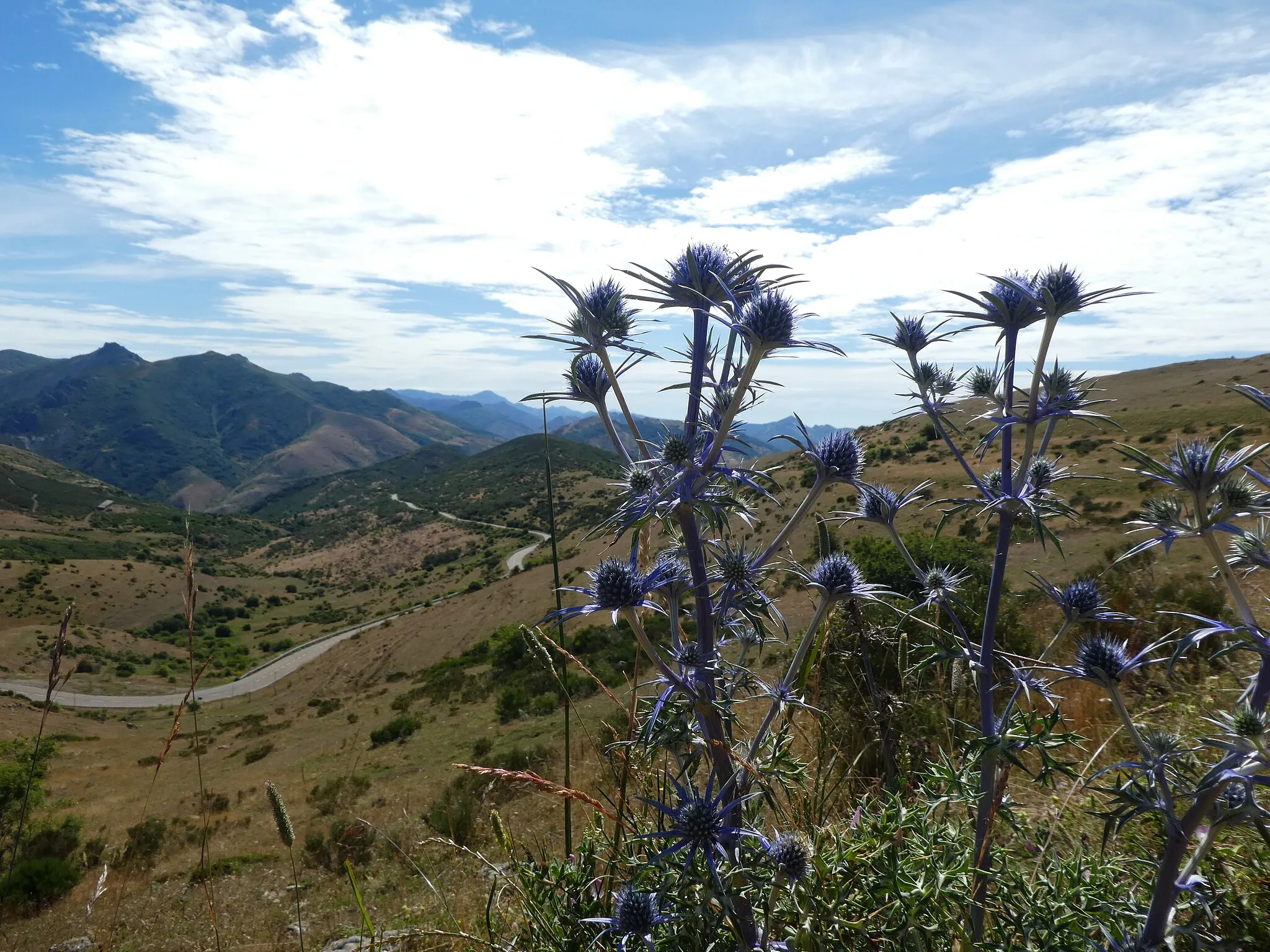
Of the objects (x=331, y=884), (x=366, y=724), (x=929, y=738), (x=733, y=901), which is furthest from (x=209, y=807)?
(x=733, y=901)

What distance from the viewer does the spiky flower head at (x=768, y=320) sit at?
8.10 feet

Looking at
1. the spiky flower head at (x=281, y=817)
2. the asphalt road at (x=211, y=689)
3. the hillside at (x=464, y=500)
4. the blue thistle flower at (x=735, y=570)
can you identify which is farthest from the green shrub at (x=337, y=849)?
the hillside at (x=464, y=500)

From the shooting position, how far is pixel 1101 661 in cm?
262

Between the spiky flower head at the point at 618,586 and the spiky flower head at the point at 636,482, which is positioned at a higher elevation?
the spiky flower head at the point at 636,482

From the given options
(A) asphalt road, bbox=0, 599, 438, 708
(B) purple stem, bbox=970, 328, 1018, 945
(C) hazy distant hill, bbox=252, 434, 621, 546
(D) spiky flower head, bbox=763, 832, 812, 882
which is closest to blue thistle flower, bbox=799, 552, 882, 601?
(B) purple stem, bbox=970, 328, 1018, 945

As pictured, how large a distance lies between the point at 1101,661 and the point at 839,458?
4.50 ft

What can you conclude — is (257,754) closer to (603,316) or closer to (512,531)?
(603,316)

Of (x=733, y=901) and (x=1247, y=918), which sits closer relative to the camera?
(x=733, y=901)

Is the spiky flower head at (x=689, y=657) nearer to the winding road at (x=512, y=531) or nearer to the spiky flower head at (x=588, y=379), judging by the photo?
the spiky flower head at (x=588, y=379)

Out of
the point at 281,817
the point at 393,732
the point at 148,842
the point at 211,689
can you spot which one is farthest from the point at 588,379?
the point at 211,689

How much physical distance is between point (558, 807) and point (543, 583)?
35.8 metres

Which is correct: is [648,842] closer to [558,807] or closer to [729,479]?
[729,479]

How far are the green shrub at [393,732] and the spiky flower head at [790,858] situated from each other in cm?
2341

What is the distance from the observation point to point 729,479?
2.48 metres
